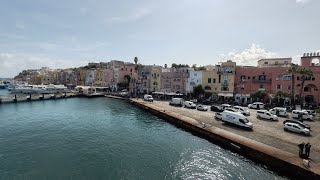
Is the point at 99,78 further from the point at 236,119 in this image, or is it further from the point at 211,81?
the point at 236,119

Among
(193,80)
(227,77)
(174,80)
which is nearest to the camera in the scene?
(227,77)

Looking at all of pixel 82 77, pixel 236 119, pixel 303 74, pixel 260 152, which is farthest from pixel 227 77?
pixel 82 77

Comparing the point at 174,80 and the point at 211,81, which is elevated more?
the point at 174,80

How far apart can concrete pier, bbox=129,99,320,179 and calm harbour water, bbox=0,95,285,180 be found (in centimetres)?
117

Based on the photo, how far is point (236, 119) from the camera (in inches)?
1555

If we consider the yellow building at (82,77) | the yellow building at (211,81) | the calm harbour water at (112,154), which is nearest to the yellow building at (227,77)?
the yellow building at (211,81)

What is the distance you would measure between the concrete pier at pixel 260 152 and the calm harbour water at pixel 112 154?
3.84 ft

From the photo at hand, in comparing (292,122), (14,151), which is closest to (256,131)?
(292,122)

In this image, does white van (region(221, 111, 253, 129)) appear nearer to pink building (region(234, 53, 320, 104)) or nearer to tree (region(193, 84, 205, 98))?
pink building (region(234, 53, 320, 104))

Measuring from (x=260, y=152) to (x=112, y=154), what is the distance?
61.0 ft

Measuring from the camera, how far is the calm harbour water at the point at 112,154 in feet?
81.3

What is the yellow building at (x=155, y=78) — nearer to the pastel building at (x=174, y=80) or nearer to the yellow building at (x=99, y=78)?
the pastel building at (x=174, y=80)

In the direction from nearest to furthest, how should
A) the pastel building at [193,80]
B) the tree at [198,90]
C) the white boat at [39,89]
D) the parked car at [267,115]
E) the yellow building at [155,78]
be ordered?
the parked car at [267,115] → the tree at [198,90] → the pastel building at [193,80] → the yellow building at [155,78] → the white boat at [39,89]

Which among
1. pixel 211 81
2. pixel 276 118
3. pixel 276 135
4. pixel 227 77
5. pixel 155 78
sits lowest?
pixel 276 135
